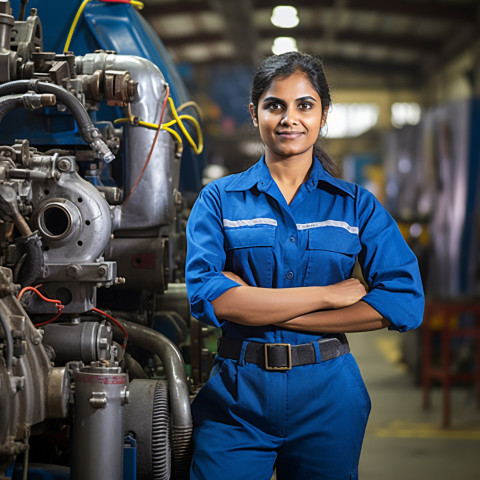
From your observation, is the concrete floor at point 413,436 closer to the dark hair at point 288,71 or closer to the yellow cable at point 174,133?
the yellow cable at point 174,133

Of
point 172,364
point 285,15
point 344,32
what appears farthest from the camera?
point 344,32

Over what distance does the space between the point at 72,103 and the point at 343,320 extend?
3.08 ft

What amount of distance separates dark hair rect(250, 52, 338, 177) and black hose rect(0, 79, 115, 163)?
1.51 ft

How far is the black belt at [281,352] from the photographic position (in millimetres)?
1643

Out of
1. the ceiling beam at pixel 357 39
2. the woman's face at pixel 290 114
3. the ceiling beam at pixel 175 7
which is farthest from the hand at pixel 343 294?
the ceiling beam at pixel 357 39

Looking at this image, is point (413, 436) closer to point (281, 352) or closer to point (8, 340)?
point (281, 352)

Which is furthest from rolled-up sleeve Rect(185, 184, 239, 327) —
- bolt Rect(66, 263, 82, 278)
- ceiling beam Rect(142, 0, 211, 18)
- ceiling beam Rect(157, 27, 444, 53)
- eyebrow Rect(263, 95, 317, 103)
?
ceiling beam Rect(157, 27, 444, 53)

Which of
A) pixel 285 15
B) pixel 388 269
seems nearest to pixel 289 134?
pixel 388 269

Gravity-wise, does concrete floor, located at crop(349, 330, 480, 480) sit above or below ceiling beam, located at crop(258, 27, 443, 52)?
below

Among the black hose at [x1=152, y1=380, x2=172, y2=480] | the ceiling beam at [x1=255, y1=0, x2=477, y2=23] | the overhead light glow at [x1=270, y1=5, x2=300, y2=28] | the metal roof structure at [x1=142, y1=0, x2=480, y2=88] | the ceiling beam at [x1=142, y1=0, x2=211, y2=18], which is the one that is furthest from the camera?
the ceiling beam at [x1=142, y1=0, x2=211, y2=18]

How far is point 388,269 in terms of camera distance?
5.46 ft

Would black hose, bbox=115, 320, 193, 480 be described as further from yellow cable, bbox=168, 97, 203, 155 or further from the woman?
yellow cable, bbox=168, 97, 203, 155

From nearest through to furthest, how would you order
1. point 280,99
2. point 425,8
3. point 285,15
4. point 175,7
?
1. point 280,99
2. point 285,15
3. point 425,8
4. point 175,7

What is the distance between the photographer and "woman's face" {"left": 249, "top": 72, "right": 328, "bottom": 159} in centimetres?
171
